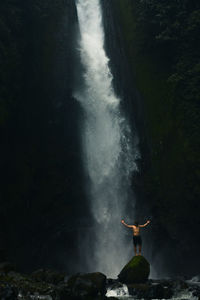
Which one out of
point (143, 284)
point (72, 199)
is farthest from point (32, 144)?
point (143, 284)

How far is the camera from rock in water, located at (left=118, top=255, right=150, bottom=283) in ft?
39.4

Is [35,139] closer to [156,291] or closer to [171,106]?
[171,106]

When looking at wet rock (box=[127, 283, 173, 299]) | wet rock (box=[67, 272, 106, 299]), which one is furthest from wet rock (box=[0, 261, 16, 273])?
wet rock (box=[127, 283, 173, 299])

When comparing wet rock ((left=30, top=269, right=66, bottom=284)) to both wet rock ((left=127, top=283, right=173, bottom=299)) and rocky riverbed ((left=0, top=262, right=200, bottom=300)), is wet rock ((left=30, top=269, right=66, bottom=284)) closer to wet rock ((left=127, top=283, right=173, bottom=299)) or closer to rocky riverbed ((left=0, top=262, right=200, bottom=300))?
rocky riverbed ((left=0, top=262, right=200, bottom=300))

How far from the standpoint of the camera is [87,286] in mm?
9469

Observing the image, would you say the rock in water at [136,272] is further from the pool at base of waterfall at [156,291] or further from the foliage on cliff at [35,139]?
the foliage on cliff at [35,139]

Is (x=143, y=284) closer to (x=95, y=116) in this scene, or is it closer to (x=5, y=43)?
(x=95, y=116)

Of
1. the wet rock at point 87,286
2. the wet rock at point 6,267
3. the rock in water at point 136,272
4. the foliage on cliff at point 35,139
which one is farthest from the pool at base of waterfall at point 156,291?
the foliage on cliff at point 35,139

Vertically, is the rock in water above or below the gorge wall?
below

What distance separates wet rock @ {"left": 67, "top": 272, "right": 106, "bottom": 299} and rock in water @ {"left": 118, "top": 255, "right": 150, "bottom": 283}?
6.07 feet

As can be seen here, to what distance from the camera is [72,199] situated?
1859cm

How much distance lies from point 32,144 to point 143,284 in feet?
33.4

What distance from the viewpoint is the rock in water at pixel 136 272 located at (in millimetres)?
12016

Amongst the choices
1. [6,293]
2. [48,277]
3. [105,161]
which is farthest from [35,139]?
[6,293]
